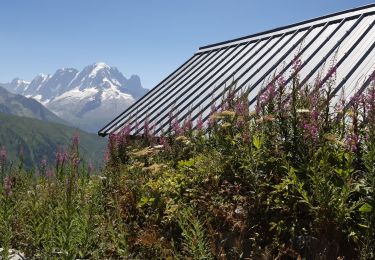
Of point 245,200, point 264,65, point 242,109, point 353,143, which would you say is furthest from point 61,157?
point 264,65

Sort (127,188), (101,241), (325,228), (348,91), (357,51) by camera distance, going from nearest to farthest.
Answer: (325,228), (101,241), (127,188), (348,91), (357,51)

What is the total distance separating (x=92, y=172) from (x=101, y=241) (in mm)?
4081

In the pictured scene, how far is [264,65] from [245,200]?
27.2 feet

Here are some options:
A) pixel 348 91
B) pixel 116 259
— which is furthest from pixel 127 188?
pixel 348 91

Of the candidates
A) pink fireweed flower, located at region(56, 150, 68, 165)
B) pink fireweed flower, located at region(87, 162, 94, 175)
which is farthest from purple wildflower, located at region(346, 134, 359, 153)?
pink fireweed flower, located at region(87, 162, 94, 175)

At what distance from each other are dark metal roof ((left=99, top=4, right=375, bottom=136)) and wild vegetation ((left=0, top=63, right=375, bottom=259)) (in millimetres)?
2529

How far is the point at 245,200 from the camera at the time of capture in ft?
19.4

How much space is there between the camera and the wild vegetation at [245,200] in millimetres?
4926

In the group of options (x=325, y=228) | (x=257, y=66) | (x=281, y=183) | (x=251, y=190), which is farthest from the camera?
(x=257, y=66)

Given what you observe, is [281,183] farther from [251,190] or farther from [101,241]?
[101,241]

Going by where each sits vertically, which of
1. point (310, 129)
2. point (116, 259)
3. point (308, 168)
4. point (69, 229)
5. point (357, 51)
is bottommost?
point (116, 259)

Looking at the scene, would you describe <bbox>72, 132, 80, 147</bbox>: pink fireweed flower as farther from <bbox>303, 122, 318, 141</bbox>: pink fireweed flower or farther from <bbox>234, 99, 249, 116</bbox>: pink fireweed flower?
<bbox>303, 122, 318, 141</bbox>: pink fireweed flower

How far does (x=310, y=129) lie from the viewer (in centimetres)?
582

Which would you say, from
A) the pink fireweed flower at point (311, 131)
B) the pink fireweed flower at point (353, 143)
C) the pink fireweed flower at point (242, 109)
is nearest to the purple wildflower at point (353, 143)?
the pink fireweed flower at point (353, 143)
